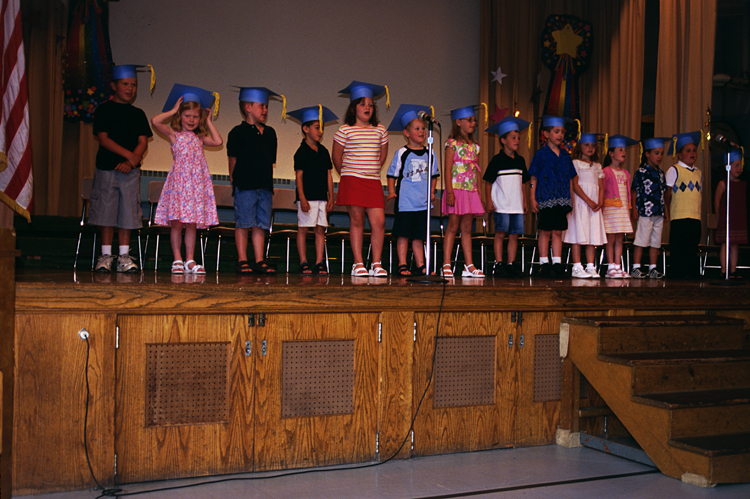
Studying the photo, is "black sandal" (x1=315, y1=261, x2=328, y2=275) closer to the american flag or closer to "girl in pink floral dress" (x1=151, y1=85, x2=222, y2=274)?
"girl in pink floral dress" (x1=151, y1=85, x2=222, y2=274)

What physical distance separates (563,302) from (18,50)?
3840 millimetres

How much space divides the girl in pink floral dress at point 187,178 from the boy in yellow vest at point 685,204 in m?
4.65

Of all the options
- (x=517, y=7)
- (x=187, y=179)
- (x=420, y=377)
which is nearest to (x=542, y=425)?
(x=420, y=377)

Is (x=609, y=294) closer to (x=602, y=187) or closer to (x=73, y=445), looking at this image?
(x=602, y=187)

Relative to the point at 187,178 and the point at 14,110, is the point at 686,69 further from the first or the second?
the point at 14,110

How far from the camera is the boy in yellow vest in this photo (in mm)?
6484

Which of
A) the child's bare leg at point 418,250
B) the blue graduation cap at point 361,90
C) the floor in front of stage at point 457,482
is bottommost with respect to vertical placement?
the floor in front of stage at point 457,482

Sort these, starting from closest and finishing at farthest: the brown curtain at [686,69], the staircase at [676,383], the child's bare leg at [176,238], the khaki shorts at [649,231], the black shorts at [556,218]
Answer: the staircase at [676,383] < the child's bare leg at [176,238] < the black shorts at [556,218] < the khaki shorts at [649,231] < the brown curtain at [686,69]

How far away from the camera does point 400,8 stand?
9.62m

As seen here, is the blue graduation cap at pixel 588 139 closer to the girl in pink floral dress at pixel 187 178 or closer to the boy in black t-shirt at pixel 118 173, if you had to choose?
the girl in pink floral dress at pixel 187 178

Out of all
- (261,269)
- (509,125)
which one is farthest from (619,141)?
(261,269)

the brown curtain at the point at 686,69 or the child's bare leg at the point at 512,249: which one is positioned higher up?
the brown curtain at the point at 686,69

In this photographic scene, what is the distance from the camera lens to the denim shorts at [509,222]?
566 centimetres

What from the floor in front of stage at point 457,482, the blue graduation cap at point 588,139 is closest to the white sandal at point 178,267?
the floor in front of stage at point 457,482
